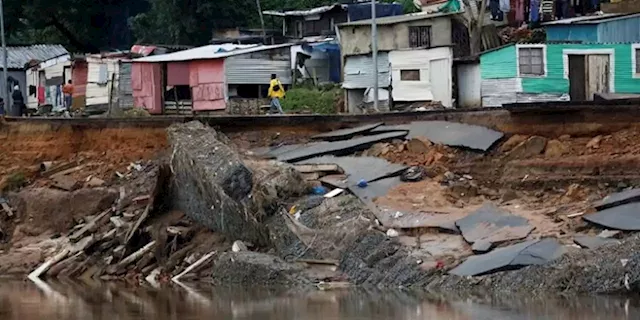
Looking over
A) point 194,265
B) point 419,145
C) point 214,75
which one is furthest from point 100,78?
point 194,265

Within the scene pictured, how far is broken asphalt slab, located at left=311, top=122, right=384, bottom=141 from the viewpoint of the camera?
933 inches

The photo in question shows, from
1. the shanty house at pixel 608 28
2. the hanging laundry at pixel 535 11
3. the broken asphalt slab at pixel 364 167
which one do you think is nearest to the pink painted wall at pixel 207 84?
the hanging laundry at pixel 535 11

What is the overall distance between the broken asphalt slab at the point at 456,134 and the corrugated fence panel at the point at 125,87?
24798mm

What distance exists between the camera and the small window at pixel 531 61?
3384 cm

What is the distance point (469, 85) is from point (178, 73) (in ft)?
37.5

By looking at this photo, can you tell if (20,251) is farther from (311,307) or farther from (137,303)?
(311,307)

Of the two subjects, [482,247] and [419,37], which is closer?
[482,247]

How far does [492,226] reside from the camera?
17.7 meters

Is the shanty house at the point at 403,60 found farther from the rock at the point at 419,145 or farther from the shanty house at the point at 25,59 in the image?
the shanty house at the point at 25,59

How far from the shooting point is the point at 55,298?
1862 cm

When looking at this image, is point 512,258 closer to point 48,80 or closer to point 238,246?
point 238,246

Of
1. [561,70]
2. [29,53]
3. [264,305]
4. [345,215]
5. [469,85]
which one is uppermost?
[29,53]

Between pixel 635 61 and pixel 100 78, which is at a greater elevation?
pixel 100 78

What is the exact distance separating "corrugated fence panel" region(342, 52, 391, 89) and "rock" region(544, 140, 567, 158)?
18571mm
